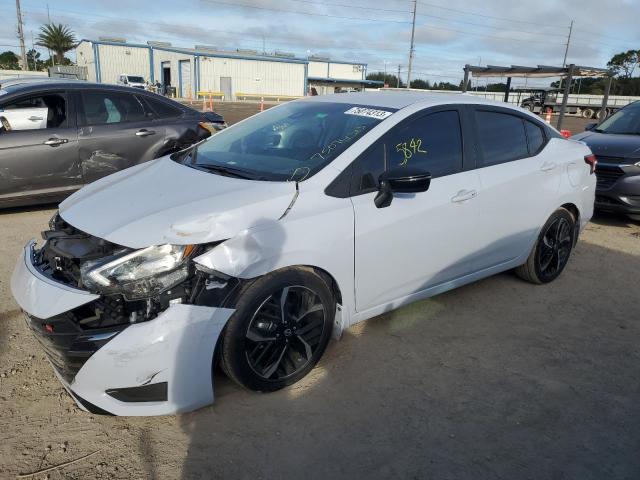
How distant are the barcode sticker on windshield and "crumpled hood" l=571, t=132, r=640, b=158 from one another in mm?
4714

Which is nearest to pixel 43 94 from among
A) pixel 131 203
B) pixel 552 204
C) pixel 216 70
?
pixel 131 203

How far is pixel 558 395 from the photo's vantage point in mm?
3023

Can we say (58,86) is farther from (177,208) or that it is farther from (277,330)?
(277,330)

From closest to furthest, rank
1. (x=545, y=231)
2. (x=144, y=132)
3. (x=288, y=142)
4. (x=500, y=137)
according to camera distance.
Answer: (x=288, y=142) → (x=500, y=137) → (x=545, y=231) → (x=144, y=132)

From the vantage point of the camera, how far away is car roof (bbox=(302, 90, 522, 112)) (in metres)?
3.54

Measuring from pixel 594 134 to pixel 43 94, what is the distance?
7.59 meters

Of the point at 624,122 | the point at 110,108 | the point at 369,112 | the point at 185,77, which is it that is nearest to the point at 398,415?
the point at 369,112

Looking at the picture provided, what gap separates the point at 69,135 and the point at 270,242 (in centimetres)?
443

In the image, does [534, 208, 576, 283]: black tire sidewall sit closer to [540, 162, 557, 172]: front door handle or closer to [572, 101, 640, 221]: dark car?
[540, 162, 557, 172]: front door handle

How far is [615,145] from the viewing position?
7.02 m

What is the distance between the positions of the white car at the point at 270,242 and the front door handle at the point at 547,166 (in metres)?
0.08

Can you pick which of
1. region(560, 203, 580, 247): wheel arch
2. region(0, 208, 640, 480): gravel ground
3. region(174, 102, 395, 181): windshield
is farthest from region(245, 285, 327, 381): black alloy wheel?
region(560, 203, 580, 247): wheel arch

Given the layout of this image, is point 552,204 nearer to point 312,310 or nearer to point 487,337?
point 487,337

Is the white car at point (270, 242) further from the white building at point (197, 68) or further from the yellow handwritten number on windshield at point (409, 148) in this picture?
the white building at point (197, 68)
